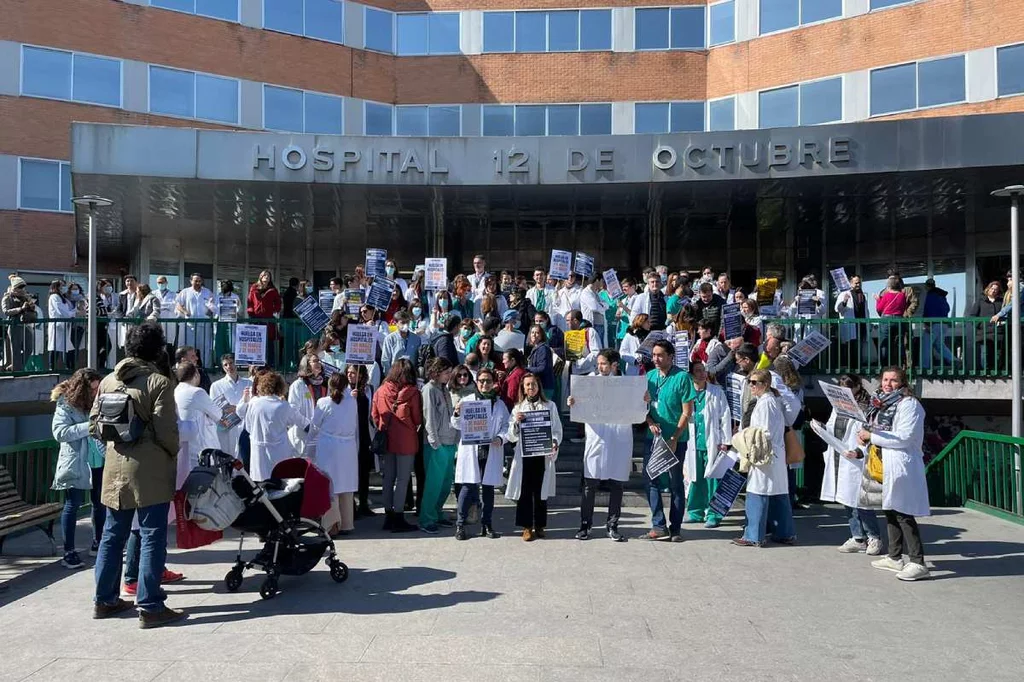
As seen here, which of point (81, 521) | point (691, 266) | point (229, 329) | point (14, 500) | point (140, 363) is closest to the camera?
point (140, 363)

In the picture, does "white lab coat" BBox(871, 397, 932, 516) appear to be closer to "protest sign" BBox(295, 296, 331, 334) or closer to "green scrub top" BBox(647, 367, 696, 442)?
"green scrub top" BBox(647, 367, 696, 442)

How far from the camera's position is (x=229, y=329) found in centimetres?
1612

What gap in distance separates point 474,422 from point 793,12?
68.5 ft

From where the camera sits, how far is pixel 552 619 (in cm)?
656

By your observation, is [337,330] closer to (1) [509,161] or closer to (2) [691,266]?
(1) [509,161]

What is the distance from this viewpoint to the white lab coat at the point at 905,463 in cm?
782

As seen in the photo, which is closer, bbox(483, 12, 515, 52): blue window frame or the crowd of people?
the crowd of people

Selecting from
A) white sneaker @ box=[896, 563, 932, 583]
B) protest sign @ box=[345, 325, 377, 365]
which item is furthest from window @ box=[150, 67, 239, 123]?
white sneaker @ box=[896, 563, 932, 583]

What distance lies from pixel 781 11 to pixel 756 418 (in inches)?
794

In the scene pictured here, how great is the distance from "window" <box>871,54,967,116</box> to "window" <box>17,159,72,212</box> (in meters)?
23.5

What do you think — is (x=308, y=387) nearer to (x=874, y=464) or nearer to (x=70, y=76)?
(x=874, y=464)

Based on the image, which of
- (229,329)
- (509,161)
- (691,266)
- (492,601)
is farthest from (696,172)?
(492,601)

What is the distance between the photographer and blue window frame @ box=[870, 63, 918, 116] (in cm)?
2367

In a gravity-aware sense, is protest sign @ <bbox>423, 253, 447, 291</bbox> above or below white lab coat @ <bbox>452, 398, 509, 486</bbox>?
above
